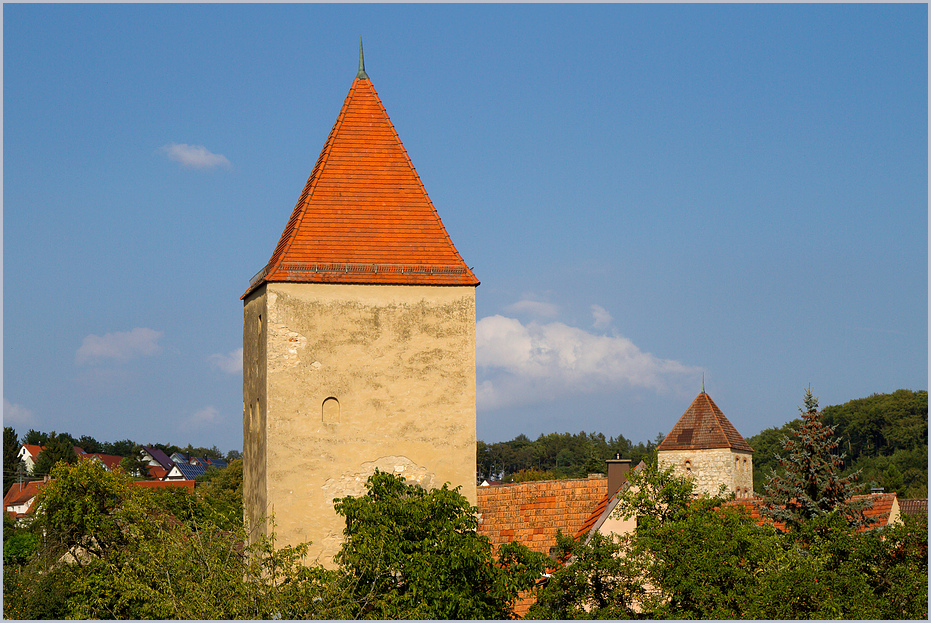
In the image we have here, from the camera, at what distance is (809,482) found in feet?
65.4

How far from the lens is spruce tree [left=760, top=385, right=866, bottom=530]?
19672 mm

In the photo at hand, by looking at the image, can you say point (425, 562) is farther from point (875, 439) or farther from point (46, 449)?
point (875, 439)

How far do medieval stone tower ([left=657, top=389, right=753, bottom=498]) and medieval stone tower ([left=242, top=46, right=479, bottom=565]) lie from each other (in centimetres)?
2633

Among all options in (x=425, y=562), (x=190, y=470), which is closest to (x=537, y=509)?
(x=425, y=562)

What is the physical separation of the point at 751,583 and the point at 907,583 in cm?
196

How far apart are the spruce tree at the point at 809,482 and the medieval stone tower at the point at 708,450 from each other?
63.0 feet

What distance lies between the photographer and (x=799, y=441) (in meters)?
20.4

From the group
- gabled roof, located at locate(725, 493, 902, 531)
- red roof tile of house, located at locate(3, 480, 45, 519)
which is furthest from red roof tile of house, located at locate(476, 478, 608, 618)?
red roof tile of house, located at locate(3, 480, 45, 519)

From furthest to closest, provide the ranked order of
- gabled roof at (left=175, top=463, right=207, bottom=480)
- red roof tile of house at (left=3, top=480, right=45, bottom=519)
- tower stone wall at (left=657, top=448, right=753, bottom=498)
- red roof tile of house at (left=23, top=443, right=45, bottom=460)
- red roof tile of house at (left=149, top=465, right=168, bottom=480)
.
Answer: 1. gabled roof at (left=175, top=463, right=207, bottom=480)
2. red roof tile of house at (left=149, top=465, right=168, bottom=480)
3. red roof tile of house at (left=23, top=443, right=45, bottom=460)
4. red roof tile of house at (left=3, top=480, right=45, bottom=519)
5. tower stone wall at (left=657, top=448, right=753, bottom=498)

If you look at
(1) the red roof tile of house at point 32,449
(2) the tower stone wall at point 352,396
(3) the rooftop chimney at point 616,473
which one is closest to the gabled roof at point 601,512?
(3) the rooftop chimney at point 616,473

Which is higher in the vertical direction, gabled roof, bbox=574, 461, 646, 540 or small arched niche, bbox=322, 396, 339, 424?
small arched niche, bbox=322, 396, 339, 424

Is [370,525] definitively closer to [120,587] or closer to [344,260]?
[120,587]

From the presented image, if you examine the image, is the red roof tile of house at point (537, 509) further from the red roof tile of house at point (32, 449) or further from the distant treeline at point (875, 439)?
the red roof tile of house at point (32, 449)

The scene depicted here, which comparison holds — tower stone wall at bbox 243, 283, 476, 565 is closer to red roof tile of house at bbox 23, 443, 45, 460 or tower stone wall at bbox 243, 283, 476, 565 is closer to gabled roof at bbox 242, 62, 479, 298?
gabled roof at bbox 242, 62, 479, 298
